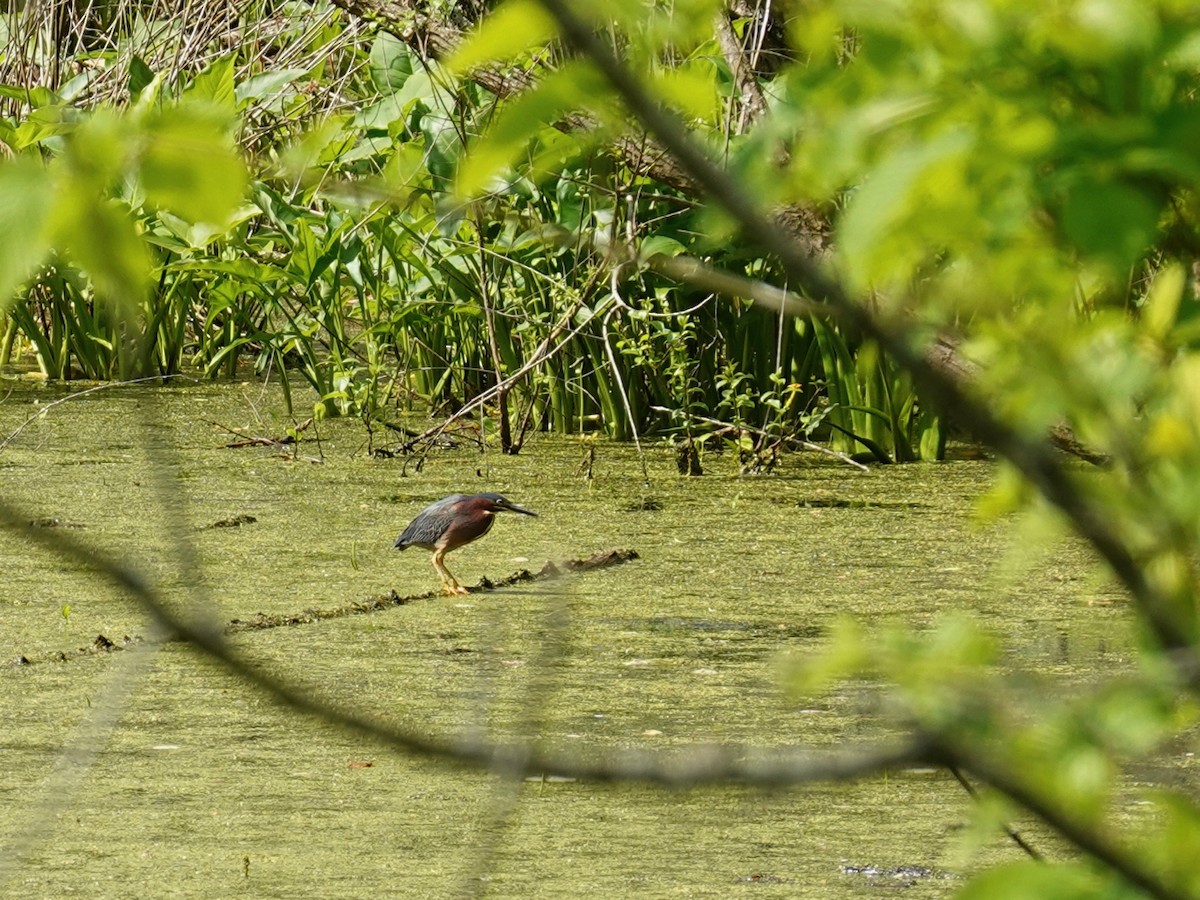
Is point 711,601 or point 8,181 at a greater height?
point 8,181

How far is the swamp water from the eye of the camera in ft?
6.21

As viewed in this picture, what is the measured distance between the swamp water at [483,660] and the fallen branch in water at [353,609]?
0.07ft

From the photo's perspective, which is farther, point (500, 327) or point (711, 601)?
point (500, 327)

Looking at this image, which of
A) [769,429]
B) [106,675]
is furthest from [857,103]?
[769,429]

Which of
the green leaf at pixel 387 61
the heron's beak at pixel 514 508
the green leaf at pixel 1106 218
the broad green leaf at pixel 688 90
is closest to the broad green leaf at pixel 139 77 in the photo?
the green leaf at pixel 387 61

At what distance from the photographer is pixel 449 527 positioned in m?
3.22

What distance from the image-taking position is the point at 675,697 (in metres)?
2.53

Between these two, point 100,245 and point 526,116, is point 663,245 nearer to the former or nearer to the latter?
point 526,116

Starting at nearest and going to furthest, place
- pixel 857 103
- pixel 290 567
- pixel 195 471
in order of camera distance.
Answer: pixel 857 103 → pixel 290 567 → pixel 195 471

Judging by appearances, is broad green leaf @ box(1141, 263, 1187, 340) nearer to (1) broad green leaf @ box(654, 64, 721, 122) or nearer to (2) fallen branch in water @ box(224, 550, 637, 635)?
(1) broad green leaf @ box(654, 64, 721, 122)

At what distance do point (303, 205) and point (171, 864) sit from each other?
2931 millimetres

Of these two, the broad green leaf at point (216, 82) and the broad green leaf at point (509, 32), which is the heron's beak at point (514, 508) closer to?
the broad green leaf at point (216, 82)

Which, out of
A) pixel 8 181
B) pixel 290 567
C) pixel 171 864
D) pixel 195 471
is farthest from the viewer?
pixel 195 471

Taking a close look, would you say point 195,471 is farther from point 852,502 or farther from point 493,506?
point 852,502
